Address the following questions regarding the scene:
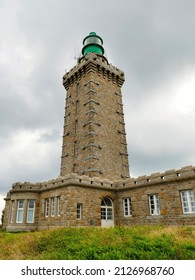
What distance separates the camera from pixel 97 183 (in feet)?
58.1

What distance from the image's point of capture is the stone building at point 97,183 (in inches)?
603

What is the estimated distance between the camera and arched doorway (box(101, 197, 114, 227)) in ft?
57.8

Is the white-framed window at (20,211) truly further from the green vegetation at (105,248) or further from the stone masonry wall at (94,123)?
the green vegetation at (105,248)

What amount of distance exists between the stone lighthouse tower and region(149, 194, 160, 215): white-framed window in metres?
5.62

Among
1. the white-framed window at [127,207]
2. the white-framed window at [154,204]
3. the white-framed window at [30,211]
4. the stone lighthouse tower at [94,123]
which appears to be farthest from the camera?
the stone lighthouse tower at [94,123]

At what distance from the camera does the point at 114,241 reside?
340 inches

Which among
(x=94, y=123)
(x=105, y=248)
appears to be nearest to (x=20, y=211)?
(x=94, y=123)

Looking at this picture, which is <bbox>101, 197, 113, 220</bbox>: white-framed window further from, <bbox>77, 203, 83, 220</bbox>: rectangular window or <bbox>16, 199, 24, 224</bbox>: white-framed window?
<bbox>16, 199, 24, 224</bbox>: white-framed window

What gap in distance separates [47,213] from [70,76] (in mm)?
A: 17388

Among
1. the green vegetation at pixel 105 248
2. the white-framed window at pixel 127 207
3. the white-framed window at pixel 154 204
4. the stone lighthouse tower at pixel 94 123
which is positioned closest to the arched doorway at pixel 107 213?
the white-framed window at pixel 127 207

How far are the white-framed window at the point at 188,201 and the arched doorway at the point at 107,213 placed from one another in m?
6.27

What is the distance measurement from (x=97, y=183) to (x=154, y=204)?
4.75m

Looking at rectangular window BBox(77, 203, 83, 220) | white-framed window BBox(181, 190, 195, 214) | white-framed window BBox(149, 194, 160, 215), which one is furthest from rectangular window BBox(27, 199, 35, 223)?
white-framed window BBox(181, 190, 195, 214)

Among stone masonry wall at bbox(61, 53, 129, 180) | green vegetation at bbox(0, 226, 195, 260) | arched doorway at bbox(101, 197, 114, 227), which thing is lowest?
green vegetation at bbox(0, 226, 195, 260)
